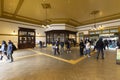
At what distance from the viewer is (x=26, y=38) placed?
13.3 meters

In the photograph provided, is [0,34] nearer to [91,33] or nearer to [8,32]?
[8,32]

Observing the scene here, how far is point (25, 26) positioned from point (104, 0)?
11.1 metres

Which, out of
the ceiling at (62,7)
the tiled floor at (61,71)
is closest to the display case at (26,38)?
the ceiling at (62,7)

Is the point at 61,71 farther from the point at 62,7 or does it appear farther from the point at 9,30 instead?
the point at 9,30

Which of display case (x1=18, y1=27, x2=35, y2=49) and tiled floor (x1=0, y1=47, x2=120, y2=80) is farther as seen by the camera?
display case (x1=18, y1=27, x2=35, y2=49)

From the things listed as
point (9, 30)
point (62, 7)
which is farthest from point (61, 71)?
point (9, 30)

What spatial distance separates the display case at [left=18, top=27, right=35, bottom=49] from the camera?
12.5 metres

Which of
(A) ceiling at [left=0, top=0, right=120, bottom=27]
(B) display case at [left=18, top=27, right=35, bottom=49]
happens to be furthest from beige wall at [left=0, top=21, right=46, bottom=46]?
(A) ceiling at [left=0, top=0, right=120, bottom=27]

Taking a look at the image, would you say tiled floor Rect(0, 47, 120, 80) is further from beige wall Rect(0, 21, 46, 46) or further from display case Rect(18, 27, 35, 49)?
display case Rect(18, 27, 35, 49)

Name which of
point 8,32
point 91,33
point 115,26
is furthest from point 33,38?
point 115,26

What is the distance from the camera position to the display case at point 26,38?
12.5 m

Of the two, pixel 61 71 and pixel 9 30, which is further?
pixel 9 30

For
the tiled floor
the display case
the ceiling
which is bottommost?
the tiled floor

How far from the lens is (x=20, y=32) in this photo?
12.6 m
